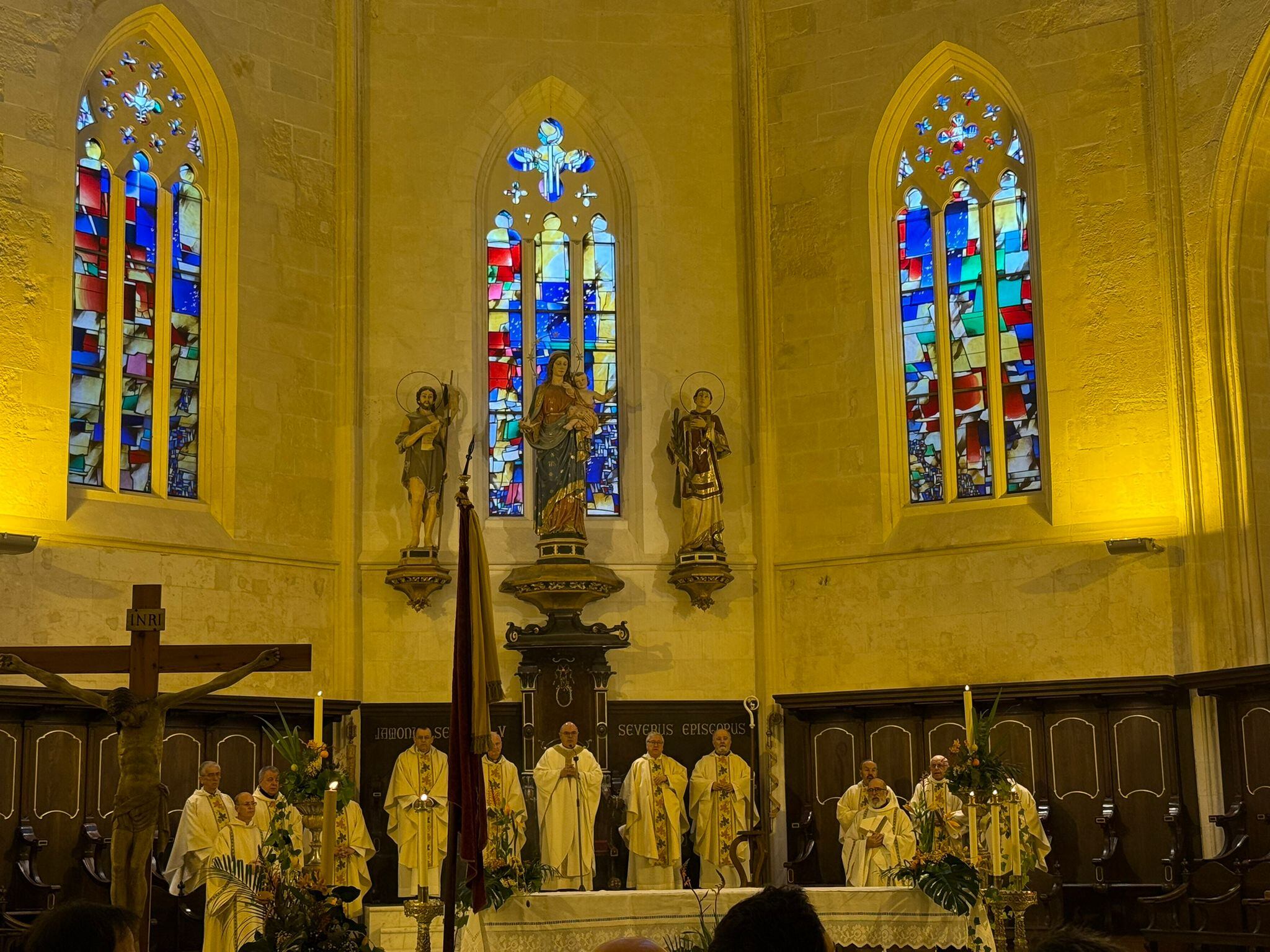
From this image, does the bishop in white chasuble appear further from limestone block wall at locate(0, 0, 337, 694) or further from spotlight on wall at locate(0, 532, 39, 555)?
spotlight on wall at locate(0, 532, 39, 555)

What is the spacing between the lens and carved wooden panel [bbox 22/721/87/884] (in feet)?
45.5

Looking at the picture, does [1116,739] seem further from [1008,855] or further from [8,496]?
[8,496]

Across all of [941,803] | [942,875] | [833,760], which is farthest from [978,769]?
[833,760]

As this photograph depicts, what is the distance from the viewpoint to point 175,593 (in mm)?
15438

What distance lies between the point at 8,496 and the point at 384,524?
3714mm

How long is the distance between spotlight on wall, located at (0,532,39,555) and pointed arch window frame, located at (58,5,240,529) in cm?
138

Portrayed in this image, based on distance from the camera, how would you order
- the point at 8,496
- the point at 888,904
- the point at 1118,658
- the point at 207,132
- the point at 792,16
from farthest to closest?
1. the point at 792,16
2. the point at 207,132
3. the point at 1118,658
4. the point at 8,496
5. the point at 888,904

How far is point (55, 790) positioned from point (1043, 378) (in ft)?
32.1

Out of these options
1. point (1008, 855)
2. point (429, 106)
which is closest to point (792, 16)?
point (429, 106)

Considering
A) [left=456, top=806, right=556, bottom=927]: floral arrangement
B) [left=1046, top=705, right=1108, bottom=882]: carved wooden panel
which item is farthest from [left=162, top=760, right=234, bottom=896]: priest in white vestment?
[left=1046, top=705, right=1108, bottom=882]: carved wooden panel

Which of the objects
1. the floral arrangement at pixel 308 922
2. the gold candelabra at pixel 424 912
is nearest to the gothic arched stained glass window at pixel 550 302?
the gold candelabra at pixel 424 912

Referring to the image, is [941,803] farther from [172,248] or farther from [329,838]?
[172,248]

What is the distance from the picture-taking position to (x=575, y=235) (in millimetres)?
18266

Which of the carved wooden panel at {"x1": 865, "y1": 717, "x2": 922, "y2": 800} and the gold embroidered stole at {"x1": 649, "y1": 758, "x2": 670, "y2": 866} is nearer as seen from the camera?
the gold embroidered stole at {"x1": 649, "y1": 758, "x2": 670, "y2": 866}
